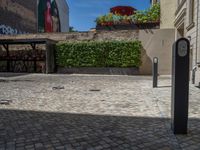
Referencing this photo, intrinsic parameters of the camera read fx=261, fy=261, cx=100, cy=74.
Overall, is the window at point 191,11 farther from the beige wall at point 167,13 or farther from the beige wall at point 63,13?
the beige wall at point 63,13

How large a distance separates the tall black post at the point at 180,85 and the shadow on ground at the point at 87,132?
214mm

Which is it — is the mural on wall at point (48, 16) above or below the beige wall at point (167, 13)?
above

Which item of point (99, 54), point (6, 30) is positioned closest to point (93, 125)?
point (99, 54)

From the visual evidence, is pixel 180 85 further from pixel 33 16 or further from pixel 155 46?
pixel 33 16

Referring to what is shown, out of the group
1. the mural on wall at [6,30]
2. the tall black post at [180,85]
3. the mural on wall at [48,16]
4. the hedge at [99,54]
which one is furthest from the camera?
the mural on wall at [48,16]

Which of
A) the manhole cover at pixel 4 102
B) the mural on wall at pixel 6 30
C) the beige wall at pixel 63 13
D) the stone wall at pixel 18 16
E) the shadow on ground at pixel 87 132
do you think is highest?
the beige wall at pixel 63 13

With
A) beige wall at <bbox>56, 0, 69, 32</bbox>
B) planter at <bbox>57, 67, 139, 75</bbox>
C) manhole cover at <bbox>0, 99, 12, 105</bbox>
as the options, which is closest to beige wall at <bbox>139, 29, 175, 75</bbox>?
planter at <bbox>57, 67, 139, 75</bbox>

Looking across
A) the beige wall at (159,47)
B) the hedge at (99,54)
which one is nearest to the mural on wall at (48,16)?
the hedge at (99,54)

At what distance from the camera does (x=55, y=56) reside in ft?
64.7

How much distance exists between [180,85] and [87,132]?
5.51 feet

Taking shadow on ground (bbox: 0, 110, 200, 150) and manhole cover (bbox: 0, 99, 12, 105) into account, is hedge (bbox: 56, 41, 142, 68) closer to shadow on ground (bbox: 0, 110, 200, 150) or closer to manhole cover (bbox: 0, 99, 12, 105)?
manhole cover (bbox: 0, 99, 12, 105)

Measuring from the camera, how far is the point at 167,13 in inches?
770

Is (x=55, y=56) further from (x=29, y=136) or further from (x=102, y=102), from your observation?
Answer: (x=29, y=136)

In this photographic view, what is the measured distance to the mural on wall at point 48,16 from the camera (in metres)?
36.8
